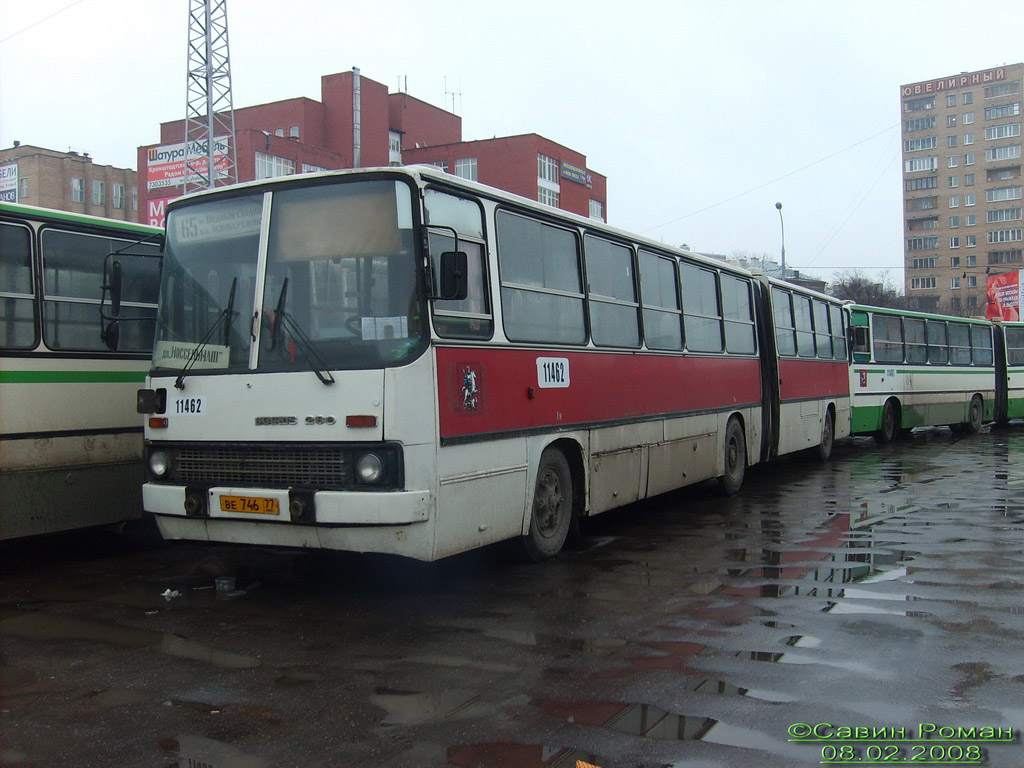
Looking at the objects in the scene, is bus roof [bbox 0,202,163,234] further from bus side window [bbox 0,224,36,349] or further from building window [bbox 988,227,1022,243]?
building window [bbox 988,227,1022,243]

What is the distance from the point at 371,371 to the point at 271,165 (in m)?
61.1

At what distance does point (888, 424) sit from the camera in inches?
896

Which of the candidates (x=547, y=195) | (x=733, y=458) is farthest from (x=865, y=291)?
(x=733, y=458)

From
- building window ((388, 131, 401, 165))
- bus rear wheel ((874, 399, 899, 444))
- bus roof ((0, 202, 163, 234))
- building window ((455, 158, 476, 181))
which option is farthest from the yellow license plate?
building window ((388, 131, 401, 165))

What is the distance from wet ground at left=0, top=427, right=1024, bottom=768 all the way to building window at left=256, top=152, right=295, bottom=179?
184 ft

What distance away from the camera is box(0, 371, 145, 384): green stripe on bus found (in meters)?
8.00

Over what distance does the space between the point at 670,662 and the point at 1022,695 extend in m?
1.77

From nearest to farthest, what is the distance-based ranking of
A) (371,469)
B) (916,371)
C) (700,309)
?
(371,469) → (700,309) → (916,371)

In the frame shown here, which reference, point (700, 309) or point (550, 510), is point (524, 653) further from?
point (700, 309)

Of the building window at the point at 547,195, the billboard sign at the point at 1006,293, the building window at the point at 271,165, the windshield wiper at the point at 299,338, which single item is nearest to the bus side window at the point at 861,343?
the windshield wiper at the point at 299,338

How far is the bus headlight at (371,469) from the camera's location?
6.40m

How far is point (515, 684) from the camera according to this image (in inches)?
202

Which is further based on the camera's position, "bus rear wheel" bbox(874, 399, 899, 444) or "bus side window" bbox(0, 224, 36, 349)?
"bus rear wheel" bbox(874, 399, 899, 444)

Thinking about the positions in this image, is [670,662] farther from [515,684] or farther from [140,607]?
[140,607]
